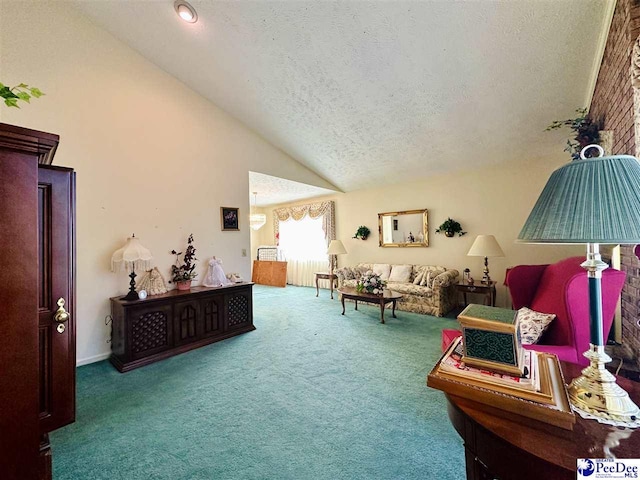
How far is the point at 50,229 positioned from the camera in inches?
53.7

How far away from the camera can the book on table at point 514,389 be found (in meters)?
0.74

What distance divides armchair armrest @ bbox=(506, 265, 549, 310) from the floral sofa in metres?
1.80

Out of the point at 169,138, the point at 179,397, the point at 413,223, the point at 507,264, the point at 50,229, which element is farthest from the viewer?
the point at 413,223

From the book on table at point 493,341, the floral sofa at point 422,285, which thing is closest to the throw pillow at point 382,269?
the floral sofa at point 422,285

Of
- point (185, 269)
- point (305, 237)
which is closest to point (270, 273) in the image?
point (305, 237)

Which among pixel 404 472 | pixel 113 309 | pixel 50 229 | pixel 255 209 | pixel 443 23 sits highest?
pixel 443 23

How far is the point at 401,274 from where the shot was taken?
206 inches

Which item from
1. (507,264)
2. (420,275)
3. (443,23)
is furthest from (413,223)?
(443,23)

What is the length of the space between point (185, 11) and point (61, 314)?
303cm

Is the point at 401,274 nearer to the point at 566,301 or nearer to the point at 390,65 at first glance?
the point at 390,65

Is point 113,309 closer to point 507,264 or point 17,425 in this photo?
point 17,425

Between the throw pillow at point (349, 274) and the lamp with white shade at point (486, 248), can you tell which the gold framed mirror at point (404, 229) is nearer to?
the throw pillow at point (349, 274)

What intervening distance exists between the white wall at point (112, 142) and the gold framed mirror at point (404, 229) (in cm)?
327

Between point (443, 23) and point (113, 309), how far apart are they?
4412 millimetres
